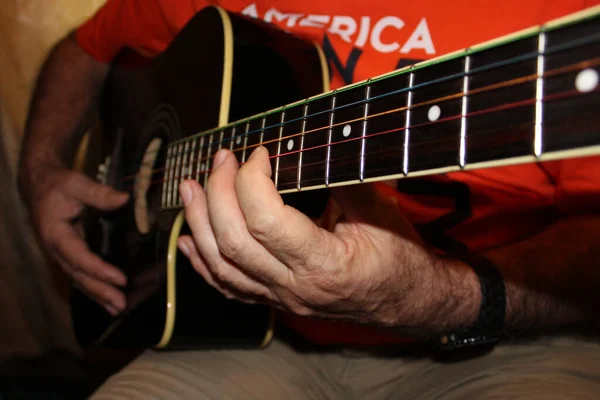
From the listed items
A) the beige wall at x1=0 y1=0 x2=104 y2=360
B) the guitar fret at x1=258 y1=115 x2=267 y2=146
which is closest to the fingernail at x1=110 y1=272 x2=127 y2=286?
the guitar fret at x1=258 y1=115 x2=267 y2=146

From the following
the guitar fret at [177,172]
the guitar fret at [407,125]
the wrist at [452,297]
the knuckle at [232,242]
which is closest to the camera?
the guitar fret at [407,125]

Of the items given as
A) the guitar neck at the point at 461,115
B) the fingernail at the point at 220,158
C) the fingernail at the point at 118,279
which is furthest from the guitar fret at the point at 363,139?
the fingernail at the point at 118,279

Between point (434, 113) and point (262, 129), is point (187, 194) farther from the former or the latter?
point (434, 113)

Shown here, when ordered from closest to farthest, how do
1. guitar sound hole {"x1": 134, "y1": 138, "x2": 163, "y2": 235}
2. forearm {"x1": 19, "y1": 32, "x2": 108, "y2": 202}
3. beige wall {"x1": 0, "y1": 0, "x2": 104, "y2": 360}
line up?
guitar sound hole {"x1": 134, "y1": 138, "x2": 163, "y2": 235} < forearm {"x1": 19, "y1": 32, "x2": 108, "y2": 202} < beige wall {"x1": 0, "y1": 0, "x2": 104, "y2": 360}

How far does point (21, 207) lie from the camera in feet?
5.14

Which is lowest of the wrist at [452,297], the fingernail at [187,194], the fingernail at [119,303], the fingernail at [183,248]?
the fingernail at [119,303]

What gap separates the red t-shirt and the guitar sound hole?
0.35 metres

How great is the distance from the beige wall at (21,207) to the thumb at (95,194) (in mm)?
555

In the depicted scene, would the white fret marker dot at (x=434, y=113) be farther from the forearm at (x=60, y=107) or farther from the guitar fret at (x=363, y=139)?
the forearm at (x=60, y=107)

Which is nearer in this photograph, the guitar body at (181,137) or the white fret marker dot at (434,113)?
the white fret marker dot at (434,113)

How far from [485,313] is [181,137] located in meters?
0.57

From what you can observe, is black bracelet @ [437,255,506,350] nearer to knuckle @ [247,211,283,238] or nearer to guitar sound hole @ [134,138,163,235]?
knuckle @ [247,211,283,238]

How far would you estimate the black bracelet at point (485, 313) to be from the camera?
66 centimetres

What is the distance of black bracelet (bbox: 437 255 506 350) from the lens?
0.66 metres
